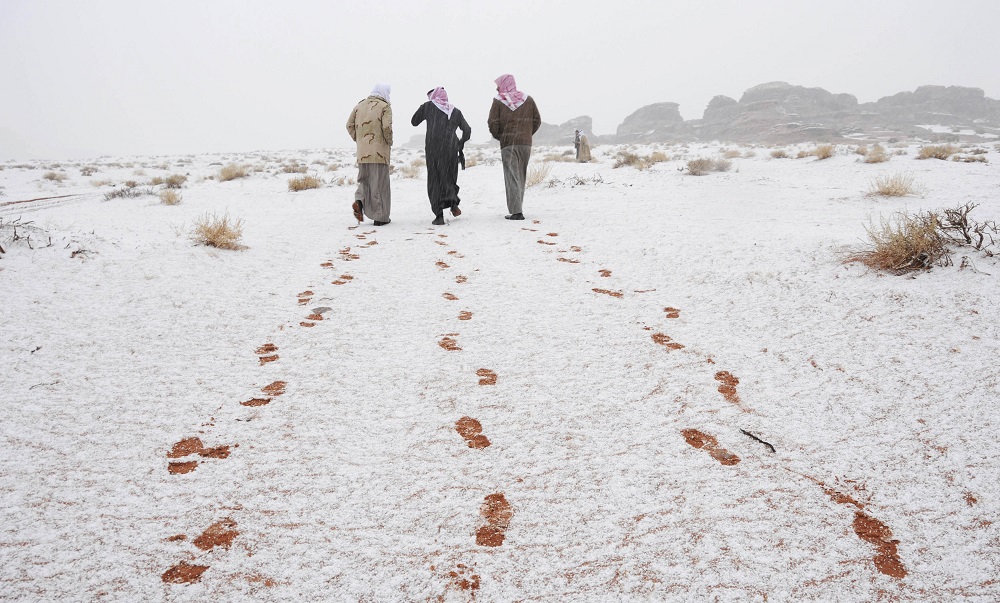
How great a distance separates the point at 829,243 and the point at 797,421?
235cm

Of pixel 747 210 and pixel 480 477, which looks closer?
pixel 480 477

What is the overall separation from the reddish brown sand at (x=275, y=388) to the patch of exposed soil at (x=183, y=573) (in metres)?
0.90

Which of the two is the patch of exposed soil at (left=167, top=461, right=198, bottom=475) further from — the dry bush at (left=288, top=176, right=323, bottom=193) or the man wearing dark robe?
the dry bush at (left=288, top=176, right=323, bottom=193)

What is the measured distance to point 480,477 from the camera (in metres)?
1.60

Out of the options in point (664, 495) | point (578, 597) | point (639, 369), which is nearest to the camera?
point (578, 597)

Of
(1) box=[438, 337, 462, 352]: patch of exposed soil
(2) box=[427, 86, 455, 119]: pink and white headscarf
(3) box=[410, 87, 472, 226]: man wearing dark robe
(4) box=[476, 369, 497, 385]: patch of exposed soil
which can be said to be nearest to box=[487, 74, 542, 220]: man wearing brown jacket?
(3) box=[410, 87, 472, 226]: man wearing dark robe

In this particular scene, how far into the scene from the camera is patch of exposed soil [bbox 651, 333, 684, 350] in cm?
248

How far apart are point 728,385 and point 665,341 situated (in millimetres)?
498

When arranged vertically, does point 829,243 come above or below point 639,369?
above

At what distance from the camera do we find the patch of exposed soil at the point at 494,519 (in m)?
1.35

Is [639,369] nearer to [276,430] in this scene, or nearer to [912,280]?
[276,430]

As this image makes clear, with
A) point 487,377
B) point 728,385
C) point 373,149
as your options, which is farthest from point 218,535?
point 373,149

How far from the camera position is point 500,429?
6.12 ft

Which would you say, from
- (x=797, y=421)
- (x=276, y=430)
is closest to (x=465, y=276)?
(x=276, y=430)
